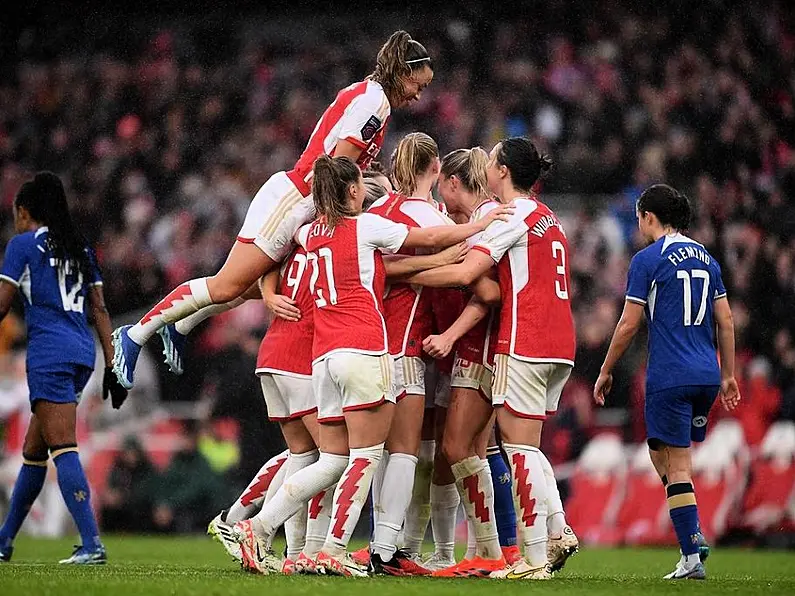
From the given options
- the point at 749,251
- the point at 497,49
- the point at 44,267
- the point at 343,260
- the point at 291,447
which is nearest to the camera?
the point at 343,260

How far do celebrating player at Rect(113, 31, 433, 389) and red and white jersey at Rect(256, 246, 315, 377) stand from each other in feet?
0.82

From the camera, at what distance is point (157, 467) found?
13656 mm

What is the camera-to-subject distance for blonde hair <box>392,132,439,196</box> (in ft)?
22.9

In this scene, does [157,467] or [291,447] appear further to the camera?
[157,467]

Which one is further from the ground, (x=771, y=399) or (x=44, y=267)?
(x=44, y=267)

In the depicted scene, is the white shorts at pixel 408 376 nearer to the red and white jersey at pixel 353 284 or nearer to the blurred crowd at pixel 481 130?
the red and white jersey at pixel 353 284

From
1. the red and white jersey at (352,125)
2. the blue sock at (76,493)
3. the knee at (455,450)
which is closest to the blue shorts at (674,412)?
the knee at (455,450)

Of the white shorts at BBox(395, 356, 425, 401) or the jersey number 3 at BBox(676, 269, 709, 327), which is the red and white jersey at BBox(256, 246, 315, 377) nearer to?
the white shorts at BBox(395, 356, 425, 401)

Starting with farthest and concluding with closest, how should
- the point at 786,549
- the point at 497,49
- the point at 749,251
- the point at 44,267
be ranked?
1. the point at 497,49
2. the point at 749,251
3. the point at 786,549
4. the point at 44,267

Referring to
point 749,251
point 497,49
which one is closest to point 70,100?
point 497,49

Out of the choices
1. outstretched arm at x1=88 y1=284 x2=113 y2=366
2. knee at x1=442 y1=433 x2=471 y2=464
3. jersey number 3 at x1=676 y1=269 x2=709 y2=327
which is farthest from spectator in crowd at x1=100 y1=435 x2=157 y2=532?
jersey number 3 at x1=676 y1=269 x2=709 y2=327

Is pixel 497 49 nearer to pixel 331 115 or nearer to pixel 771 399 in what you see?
pixel 771 399

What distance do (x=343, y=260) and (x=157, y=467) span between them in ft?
25.4

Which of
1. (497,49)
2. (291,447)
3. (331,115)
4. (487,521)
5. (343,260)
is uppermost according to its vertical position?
(497,49)
